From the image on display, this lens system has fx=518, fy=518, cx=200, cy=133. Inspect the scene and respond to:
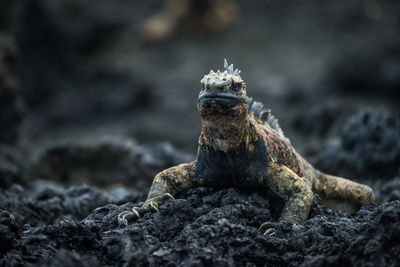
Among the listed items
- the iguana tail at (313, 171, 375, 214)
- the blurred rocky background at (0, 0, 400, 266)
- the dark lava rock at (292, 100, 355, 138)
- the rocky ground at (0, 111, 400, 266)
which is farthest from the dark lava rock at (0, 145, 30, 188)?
the dark lava rock at (292, 100, 355, 138)

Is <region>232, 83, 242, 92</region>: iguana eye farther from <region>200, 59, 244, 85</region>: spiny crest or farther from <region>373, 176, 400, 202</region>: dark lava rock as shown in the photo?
<region>373, 176, 400, 202</region>: dark lava rock

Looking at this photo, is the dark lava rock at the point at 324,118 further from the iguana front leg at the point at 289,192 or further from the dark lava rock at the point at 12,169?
the iguana front leg at the point at 289,192

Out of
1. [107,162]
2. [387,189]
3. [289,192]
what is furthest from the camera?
[107,162]

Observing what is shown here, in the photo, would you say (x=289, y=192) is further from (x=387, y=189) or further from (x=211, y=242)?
(x=387, y=189)

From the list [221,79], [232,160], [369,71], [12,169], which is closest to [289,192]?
[232,160]

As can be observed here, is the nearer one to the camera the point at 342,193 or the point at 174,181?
the point at 174,181
